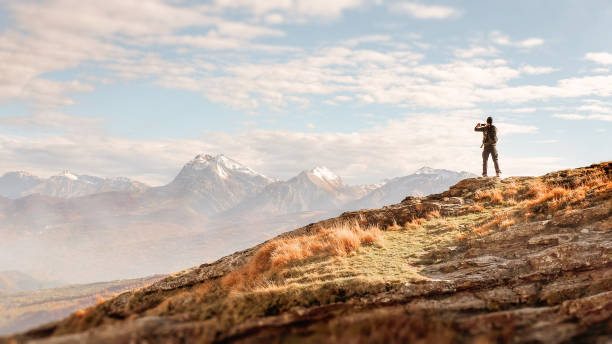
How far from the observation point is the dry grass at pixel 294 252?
13.4 metres

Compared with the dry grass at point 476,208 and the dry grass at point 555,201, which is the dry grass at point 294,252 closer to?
the dry grass at point 476,208

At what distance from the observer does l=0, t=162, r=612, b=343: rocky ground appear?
689 cm

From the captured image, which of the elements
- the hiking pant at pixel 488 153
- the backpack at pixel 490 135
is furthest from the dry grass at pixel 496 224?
the backpack at pixel 490 135

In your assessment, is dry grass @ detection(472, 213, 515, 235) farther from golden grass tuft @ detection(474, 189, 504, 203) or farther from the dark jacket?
the dark jacket

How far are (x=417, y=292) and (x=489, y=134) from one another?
20713 millimetres

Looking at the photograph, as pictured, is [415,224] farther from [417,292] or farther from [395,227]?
[417,292]

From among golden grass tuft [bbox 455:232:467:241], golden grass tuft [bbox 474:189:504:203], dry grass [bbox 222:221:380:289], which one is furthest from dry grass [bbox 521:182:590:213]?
dry grass [bbox 222:221:380:289]

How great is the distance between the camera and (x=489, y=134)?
26.7 metres

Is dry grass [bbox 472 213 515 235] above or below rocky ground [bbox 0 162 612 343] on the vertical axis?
above

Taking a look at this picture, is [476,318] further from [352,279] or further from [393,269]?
[393,269]

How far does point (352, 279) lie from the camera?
34.4 ft

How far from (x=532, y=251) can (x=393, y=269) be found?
14.9ft

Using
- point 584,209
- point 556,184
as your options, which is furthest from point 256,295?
point 556,184

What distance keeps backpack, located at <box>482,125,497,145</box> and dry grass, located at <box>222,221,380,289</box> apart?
1476 centimetres
